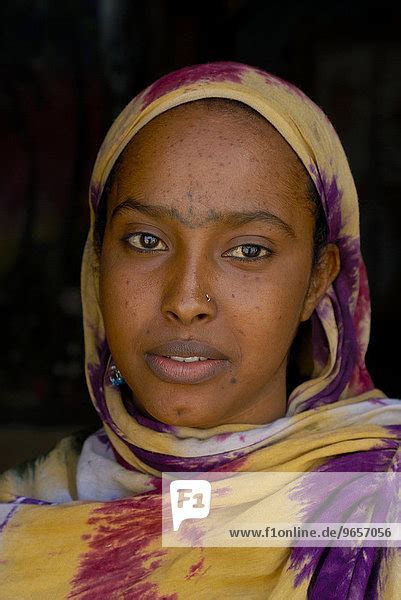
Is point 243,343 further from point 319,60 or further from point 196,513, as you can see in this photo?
point 319,60

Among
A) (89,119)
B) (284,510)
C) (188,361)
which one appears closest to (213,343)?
(188,361)

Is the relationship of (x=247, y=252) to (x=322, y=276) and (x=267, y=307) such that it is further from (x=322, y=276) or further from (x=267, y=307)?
(x=322, y=276)

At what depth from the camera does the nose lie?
1370 mm

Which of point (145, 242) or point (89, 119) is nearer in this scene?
point (145, 242)

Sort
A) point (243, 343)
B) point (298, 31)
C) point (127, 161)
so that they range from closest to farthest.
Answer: point (243, 343) < point (127, 161) < point (298, 31)

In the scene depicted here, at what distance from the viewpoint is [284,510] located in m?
1.41

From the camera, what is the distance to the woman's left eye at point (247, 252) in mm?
1437

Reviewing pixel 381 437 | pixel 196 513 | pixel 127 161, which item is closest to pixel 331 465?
pixel 381 437

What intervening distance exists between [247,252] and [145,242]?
18 cm

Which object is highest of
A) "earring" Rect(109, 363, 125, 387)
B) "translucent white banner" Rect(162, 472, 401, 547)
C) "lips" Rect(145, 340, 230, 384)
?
"lips" Rect(145, 340, 230, 384)

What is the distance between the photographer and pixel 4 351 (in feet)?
14.3

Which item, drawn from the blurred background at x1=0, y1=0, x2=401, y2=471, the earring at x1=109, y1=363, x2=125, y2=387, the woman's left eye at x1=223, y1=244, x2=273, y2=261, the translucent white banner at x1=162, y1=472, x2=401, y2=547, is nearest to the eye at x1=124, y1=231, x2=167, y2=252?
the woman's left eye at x1=223, y1=244, x2=273, y2=261

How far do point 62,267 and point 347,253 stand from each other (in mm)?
2883

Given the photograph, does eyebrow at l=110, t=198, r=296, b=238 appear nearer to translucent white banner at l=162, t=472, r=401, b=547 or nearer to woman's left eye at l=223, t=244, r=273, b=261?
woman's left eye at l=223, t=244, r=273, b=261
